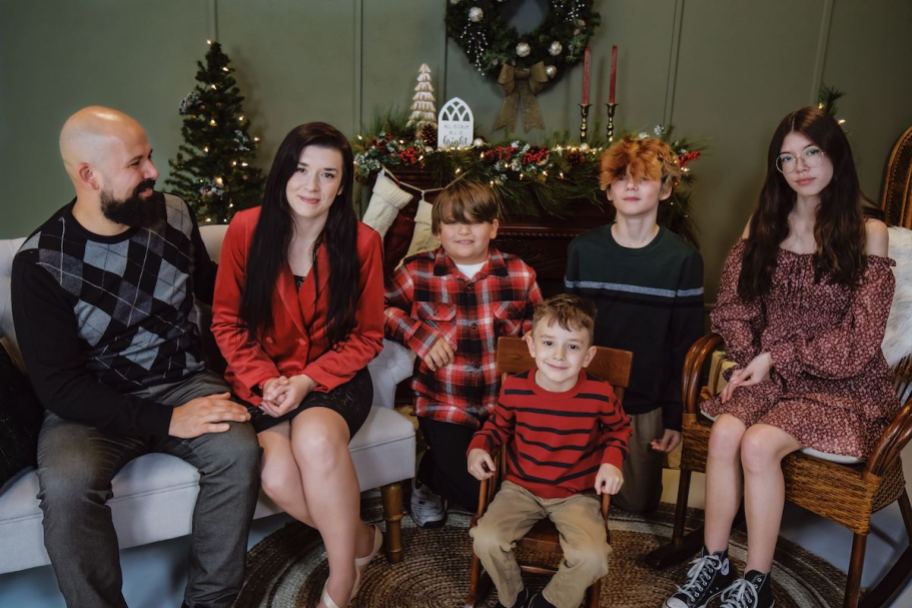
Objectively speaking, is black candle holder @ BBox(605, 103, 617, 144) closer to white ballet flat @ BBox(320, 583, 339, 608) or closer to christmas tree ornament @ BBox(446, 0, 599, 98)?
christmas tree ornament @ BBox(446, 0, 599, 98)

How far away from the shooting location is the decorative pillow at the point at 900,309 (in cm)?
213

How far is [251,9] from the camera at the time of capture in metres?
3.78

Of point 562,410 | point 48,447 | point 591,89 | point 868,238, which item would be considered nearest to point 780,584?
point 562,410

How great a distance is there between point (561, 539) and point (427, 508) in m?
0.71

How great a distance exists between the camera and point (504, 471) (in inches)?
77.9

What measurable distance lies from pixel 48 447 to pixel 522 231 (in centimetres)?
238

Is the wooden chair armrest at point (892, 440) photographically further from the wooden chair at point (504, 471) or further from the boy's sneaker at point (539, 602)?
the boy's sneaker at point (539, 602)

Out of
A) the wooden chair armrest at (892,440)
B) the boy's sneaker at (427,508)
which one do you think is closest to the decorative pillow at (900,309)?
the wooden chair armrest at (892,440)

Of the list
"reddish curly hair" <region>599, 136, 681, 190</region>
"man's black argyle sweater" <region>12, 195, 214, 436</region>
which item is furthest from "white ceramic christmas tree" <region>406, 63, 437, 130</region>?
"man's black argyle sweater" <region>12, 195, 214, 436</region>

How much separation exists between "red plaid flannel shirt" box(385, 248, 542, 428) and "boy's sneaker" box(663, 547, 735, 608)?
2.52 feet

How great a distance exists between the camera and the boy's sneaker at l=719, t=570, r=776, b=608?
180 cm

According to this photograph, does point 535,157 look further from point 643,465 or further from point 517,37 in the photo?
point 643,465

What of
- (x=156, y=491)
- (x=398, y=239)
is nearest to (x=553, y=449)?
(x=156, y=491)

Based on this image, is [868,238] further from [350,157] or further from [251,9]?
[251,9]
